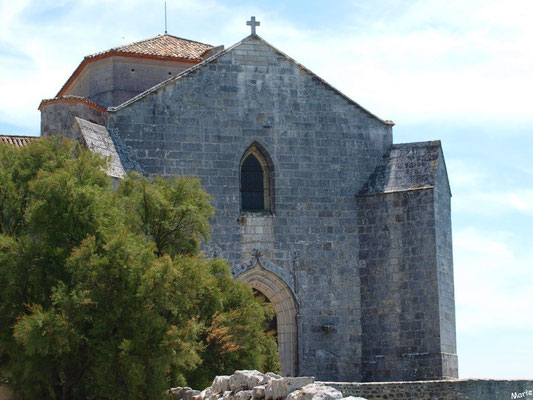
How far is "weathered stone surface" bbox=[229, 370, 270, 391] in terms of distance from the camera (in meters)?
13.4

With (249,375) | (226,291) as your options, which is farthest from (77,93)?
(249,375)

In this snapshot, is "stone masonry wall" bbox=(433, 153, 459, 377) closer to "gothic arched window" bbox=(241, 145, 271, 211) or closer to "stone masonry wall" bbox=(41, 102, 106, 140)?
"gothic arched window" bbox=(241, 145, 271, 211)

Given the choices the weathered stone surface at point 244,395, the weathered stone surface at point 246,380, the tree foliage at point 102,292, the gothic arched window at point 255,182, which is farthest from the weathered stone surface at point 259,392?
the gothic arched window at point 255,182

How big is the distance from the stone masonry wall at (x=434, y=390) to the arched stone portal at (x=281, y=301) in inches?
216

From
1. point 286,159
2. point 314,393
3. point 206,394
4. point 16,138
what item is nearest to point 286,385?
point 314,393

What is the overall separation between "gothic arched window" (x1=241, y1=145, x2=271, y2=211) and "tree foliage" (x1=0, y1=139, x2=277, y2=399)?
420 centimetres

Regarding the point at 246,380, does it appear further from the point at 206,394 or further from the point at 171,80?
the point at 171,80

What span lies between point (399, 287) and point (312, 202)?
271 cm

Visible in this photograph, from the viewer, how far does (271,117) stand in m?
24.4

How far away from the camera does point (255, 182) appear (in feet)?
79.7

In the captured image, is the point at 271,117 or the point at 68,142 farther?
the point at 271,117

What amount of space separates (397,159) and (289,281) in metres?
3.83

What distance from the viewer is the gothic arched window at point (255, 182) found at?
24.2 m

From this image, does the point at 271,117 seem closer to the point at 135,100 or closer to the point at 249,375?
the point at 135,100
